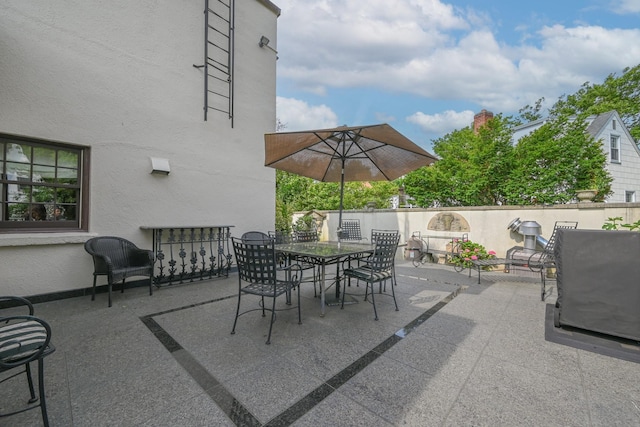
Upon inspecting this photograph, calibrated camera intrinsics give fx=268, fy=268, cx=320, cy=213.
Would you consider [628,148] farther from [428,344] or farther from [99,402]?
[99,402]

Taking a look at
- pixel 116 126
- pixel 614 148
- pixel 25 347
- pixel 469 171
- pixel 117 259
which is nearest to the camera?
pixel 25 347

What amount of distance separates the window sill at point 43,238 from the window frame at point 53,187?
0.51ft

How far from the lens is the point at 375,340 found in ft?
8.74

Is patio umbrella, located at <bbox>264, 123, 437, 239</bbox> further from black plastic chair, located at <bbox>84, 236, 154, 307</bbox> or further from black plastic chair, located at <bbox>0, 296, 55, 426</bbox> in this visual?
black plastic chair, located at <bbox>0, 296, 55, 426</bbox>

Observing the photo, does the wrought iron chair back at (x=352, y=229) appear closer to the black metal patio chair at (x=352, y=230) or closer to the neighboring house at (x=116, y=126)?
the black metal patio chair at (x=352, y=230)

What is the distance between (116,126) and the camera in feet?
14.0

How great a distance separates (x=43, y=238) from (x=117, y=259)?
2.89 ft

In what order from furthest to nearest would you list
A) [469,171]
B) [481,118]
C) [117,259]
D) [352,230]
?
[481,118] < [352,230] < [469,171] < [117,259]

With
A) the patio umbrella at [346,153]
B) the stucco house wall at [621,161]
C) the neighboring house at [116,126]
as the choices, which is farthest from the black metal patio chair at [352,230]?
the stucco house wall at [621,161]

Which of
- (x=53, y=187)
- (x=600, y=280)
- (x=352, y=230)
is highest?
(x=53, y=187)

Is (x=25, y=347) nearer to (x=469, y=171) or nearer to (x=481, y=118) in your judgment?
(x=469, y=171)

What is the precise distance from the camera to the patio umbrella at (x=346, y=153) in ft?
11.4

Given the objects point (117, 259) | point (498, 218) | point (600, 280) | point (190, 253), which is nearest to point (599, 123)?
point (498, 218)

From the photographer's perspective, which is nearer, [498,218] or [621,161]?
[498,218]
